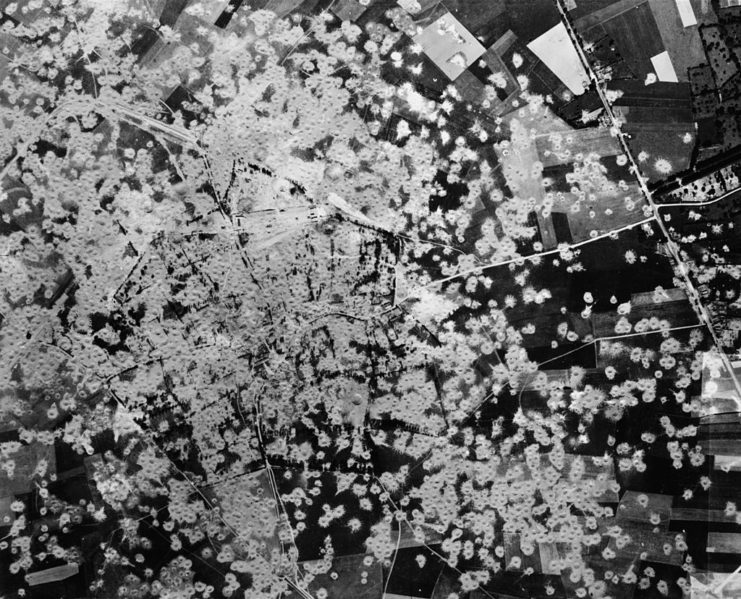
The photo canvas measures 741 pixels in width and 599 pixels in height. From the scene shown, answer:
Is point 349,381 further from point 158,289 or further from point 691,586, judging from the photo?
point 691,586

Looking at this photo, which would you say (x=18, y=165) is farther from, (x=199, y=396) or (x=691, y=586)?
(x=691, y=586)

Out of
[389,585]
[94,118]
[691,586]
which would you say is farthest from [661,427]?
[94,118]

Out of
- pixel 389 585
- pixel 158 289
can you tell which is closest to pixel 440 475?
pixel 389 585

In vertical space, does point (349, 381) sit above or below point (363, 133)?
below

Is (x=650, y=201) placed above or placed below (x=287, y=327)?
above

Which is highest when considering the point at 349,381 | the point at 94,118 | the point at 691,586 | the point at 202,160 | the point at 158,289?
the point at 94,118

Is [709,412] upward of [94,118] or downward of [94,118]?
downward
